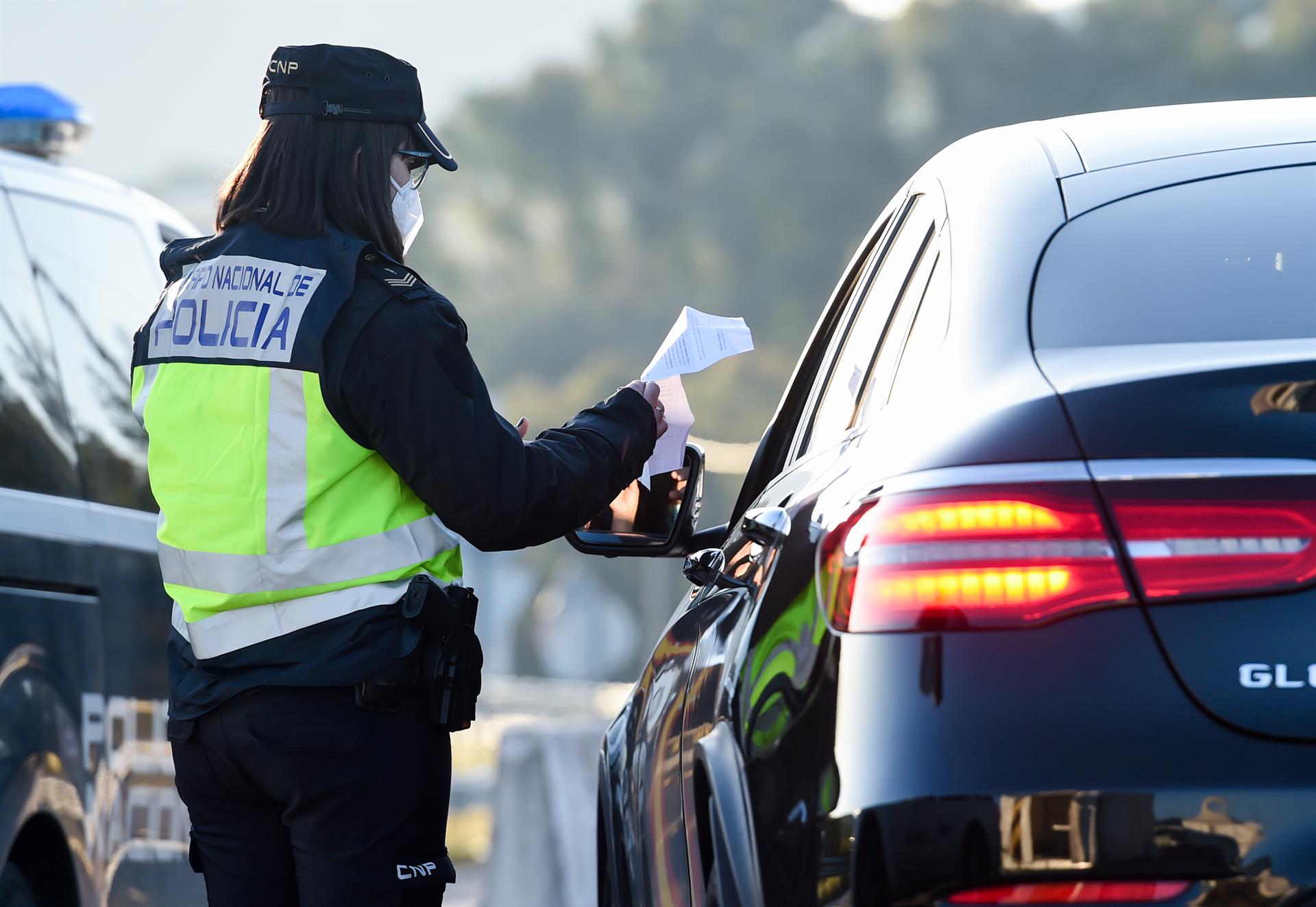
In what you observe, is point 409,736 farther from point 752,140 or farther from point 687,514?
point 752,140

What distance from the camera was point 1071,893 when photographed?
5.57 feet

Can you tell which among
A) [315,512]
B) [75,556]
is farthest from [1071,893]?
[75,556]

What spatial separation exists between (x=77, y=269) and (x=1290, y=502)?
3140 millimetres

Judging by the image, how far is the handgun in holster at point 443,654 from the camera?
273 cm

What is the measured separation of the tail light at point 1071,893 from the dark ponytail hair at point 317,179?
5.12 feet

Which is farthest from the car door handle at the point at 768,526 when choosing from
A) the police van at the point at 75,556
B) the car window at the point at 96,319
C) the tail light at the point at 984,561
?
the car window at the point at 96,319

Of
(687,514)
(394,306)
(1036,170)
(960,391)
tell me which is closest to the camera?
(960,391)

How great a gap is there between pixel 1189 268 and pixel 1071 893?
2.49 feet

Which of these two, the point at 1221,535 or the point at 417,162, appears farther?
the point at 417,162

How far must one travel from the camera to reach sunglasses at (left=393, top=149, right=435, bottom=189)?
2.96 m

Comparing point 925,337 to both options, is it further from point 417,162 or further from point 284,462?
point 417,162

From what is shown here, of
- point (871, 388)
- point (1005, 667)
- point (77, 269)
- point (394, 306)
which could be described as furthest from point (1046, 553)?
point (77, 269)

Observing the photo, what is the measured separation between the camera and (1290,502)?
5.66ft

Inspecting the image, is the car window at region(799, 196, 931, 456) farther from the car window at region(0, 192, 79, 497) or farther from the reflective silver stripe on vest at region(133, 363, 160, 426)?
the car window at region(0, 192, 79, 497)
